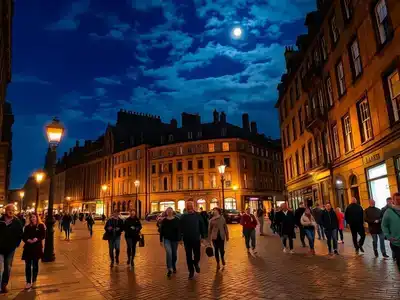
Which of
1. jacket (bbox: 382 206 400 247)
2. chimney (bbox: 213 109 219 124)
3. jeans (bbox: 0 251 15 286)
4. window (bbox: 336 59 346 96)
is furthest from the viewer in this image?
chimney (bbox: 213 109 219 124)

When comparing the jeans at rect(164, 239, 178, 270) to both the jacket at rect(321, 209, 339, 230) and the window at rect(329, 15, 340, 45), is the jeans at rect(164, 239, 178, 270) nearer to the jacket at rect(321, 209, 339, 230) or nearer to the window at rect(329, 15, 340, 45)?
the jacket at rect(321, 209, 339, 230)

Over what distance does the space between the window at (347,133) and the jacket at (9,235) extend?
19213 mm

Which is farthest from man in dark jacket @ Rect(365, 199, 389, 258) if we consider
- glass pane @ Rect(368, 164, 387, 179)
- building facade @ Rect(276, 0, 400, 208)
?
glass pane @ Rect(368, 164, 387, 179)

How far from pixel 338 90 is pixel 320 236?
1003 centimetres

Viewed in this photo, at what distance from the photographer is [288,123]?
35750 mm

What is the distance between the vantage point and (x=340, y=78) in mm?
22312

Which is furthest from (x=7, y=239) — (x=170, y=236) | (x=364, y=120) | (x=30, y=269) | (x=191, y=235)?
(x=364, y=120)

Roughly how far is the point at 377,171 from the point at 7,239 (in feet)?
55.9

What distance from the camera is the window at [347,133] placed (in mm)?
21225

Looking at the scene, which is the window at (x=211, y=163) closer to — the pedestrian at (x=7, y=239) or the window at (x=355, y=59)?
the window at (x=355, y=59)

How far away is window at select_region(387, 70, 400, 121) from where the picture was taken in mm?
15389

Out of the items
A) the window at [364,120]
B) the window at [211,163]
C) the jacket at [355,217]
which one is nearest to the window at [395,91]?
the window at [364,120]

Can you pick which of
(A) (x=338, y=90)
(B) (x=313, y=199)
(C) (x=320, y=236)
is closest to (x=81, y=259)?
(C) (x=320, y=236)

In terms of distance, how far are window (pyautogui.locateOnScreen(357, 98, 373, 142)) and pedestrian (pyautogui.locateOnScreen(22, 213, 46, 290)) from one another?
16.7 metres
